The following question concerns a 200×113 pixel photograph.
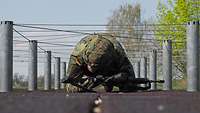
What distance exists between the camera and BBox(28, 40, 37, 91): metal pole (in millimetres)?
9874

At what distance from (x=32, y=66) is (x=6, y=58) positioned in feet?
13.7

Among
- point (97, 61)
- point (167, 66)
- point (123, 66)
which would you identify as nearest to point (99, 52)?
point (97, 61)

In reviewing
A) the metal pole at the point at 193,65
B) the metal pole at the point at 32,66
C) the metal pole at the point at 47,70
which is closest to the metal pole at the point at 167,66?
the metal pole at the point at 32,66

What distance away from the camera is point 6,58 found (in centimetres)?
584

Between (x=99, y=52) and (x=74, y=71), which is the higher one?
(x=99, y=52)

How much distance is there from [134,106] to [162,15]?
80.1 feet

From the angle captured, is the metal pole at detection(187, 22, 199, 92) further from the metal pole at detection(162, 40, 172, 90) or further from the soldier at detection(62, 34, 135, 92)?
the metal pole at detection(162, 40, 172, 90)

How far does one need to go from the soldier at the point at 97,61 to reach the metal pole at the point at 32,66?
12.2 feet

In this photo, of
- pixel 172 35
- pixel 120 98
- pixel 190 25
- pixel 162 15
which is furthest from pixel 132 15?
pixel 120 98

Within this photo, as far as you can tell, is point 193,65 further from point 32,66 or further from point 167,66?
point 32,66

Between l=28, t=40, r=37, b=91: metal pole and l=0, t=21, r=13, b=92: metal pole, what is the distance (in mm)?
3495

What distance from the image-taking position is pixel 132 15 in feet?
150

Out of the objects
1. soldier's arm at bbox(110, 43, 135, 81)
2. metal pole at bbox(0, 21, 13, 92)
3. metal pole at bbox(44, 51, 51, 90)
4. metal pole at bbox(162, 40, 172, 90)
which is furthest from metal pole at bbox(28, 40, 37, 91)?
soldier's arm at bbox(110, 43, 135, 81)

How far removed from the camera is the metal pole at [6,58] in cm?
575
